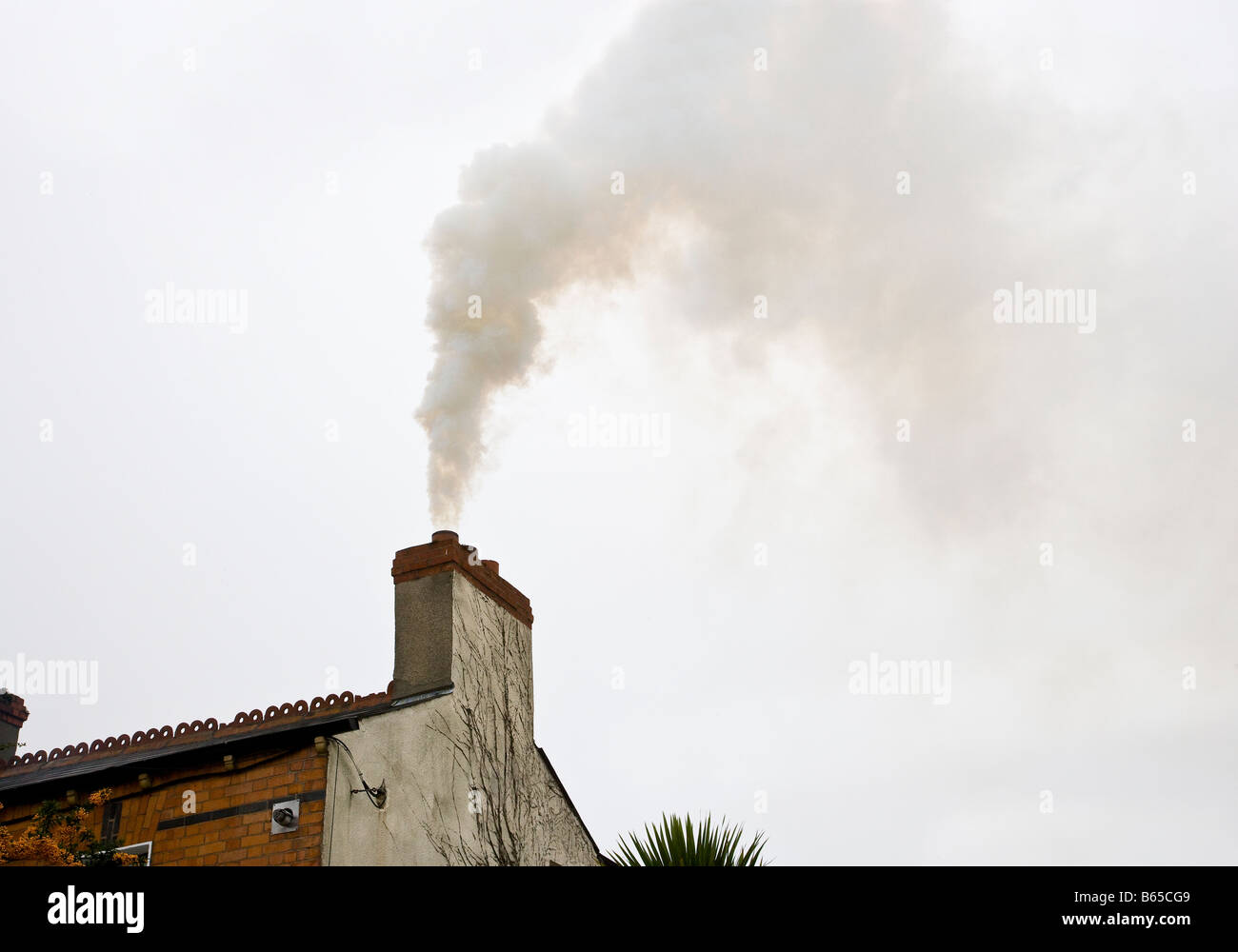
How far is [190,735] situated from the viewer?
13492mm

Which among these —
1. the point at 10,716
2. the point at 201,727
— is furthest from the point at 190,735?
the point at 10,716

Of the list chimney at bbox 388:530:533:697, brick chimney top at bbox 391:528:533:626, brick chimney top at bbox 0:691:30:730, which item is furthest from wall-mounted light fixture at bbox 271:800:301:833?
brick chimney top at bbox 0:691:30:730

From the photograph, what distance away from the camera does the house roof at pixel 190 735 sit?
1252cm

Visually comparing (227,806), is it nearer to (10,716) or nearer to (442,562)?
(442,562)

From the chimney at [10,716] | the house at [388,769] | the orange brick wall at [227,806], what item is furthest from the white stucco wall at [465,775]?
the chimney at [10,716]

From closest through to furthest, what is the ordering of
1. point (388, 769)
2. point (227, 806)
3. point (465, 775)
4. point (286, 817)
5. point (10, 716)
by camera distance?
1. point (286, 817)
2. point (227, 806)
3. point (388, 769)
4. point (465, 775)
5. point (10, 716)

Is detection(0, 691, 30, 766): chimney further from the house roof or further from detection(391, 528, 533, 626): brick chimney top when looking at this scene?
detection(391, 528, 533, 626): brick chimney top

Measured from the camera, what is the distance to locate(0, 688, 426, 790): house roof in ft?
41.1

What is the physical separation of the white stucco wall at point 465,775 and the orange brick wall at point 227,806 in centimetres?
20

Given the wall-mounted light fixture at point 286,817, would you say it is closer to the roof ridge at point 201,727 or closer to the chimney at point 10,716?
the roof ridge at point 201,727

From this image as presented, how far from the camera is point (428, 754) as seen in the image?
11.8 metres

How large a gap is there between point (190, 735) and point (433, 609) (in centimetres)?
347
